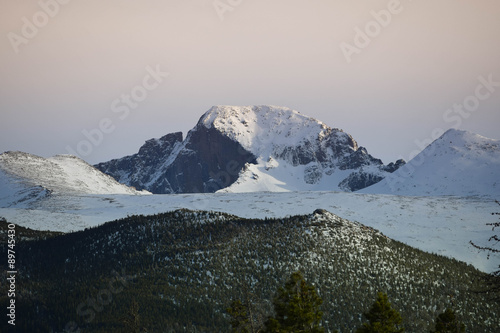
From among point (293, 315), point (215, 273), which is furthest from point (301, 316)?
point (215, 273)

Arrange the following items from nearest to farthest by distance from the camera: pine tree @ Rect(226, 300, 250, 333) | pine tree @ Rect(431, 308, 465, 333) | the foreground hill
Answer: pine tree @ Rect(431, 308, 465, 333) → pine tree @ Rect(226, 300, 250, 333) → the foreground hill

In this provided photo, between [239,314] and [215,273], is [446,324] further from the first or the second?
[215,273]

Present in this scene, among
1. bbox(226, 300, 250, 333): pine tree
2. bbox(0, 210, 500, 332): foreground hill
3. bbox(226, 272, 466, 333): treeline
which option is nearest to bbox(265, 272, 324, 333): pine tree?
bbox(226, 272, 466, 333): treeline

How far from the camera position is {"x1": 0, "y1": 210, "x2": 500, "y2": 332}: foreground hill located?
9594cm

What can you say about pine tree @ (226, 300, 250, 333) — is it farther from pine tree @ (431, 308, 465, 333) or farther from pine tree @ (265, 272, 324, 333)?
pine tree @ (431, 308, 465, 333)

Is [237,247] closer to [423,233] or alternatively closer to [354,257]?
[354,257]

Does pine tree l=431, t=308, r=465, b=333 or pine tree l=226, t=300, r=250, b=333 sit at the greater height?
pine tree l=431, t=308, r=465, b=333

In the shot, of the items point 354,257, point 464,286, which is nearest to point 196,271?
point 354,257

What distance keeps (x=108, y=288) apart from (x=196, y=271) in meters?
17.0

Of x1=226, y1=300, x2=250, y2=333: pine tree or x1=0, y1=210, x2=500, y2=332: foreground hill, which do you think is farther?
x1=0, y1=210, x2=500, y2=332: foreground hill

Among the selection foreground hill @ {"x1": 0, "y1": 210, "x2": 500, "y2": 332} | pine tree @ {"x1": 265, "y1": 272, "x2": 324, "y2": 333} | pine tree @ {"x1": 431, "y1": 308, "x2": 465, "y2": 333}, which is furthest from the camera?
foreground hill @ {"x1": 0, "y1": 210, "x2": 500, "y2": 332}

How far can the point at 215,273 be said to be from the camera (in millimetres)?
108625

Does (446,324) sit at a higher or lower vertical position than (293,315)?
higher

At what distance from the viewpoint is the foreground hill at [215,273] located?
315 feet
